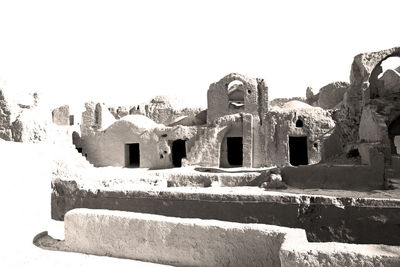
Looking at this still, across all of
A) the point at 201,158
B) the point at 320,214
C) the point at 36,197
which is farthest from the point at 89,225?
the point at 201,158

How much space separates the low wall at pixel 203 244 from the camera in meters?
2.38

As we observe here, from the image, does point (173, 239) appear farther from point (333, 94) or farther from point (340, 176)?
point (333, 94)

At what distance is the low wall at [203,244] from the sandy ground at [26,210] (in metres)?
0.17

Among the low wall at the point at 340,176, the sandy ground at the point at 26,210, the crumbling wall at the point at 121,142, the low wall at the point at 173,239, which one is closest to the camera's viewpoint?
the low wall at the point at 173,239

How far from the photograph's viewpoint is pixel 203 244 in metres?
3.40

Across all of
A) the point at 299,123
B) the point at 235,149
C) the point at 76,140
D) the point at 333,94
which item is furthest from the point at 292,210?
the point at 333,94

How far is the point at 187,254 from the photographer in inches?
137

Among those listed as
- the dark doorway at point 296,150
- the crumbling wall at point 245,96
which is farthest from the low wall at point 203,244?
the dark doorway at point 296,150

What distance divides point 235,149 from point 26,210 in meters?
15.8

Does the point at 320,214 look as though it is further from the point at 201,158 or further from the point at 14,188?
the point at 201,158

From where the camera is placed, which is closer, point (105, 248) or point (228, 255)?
point (228, 255)

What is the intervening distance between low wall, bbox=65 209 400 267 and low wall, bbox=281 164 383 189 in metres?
5.60

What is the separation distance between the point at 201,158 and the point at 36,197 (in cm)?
1132

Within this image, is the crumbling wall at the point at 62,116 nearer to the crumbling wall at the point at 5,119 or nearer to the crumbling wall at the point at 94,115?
the crumbling wall at the point at 94,115
